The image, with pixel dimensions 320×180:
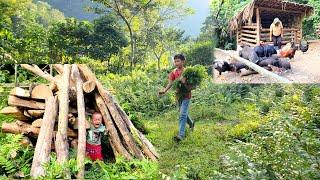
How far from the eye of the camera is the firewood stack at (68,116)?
4.54m

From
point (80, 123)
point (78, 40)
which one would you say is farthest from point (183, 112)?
point (78, 40)

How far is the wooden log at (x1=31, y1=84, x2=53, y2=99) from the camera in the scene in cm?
508

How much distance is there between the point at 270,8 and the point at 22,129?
315cm

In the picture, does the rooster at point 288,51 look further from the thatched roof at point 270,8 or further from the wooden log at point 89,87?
the wooden log at point 89,87

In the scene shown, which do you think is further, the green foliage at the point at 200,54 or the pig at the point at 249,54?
the green foliage at the point at 200,54

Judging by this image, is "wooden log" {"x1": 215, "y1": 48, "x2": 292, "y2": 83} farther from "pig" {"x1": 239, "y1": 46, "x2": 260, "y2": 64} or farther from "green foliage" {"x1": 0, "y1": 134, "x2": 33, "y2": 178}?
"green foliage" {"x1": 0, "y1": 134, "x2": 33, "y2": 178}

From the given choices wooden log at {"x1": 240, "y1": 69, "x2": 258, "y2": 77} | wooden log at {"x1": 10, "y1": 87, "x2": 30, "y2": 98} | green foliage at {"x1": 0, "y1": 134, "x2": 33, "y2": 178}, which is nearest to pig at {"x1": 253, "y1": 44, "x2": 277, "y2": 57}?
wooden log at {"x1": 240, "y1": 69, "x2": 258, "y2": 77}

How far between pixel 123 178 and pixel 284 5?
2.01m

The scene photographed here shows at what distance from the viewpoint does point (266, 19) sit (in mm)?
3328

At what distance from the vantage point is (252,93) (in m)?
7.79

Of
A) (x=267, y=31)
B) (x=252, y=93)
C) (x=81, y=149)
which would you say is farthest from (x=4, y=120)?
(x=252, y=93)

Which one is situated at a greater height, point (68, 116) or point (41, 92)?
point (41, 92)

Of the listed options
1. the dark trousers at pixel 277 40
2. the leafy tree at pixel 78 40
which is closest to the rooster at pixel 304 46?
the dark trousers at pixel 277 40

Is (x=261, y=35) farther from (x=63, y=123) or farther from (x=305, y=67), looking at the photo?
(x=63, y=123)
